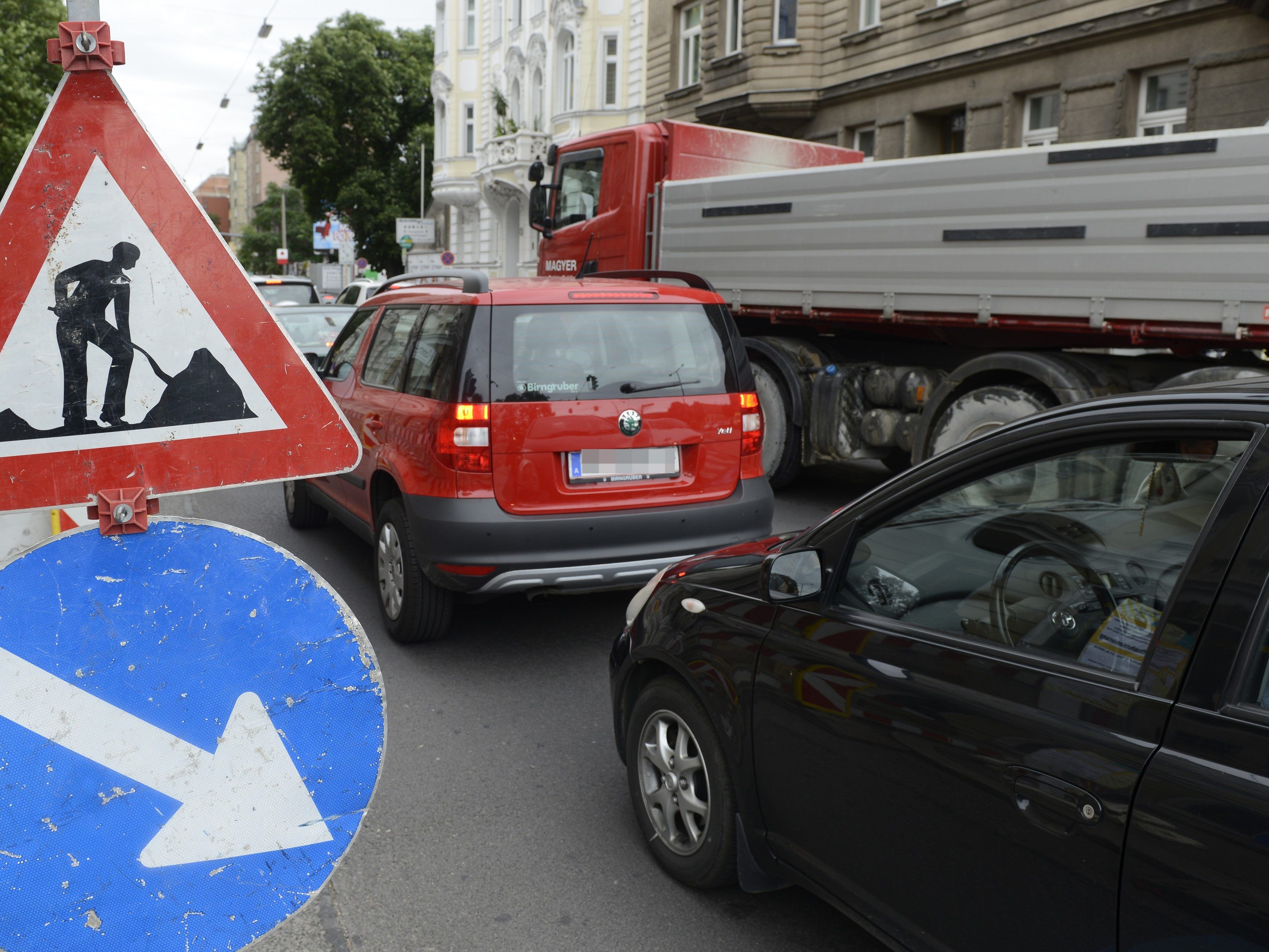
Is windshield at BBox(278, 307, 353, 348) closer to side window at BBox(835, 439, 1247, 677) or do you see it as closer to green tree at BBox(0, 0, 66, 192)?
side window at BBox(835, 439, 1247, 677)

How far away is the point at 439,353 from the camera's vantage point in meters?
5.30

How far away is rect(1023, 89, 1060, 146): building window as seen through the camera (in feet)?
56.9

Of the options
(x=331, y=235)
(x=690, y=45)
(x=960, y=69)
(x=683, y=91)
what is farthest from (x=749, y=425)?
(x=331, y=235)

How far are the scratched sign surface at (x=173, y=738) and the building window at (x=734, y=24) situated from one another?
23555 mm

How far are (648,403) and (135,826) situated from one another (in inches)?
137

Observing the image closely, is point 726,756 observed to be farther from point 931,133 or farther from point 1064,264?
point 931,133

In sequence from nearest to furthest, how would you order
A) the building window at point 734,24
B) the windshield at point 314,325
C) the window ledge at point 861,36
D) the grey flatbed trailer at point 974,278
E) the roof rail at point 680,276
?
the roof rail at point 680,276 → the grey flatbed trailer at point 974,278 → the windshield at point 314,325 → the window ledge at point 861,36 → the building window at point 734,24

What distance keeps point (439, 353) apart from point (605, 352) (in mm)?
791

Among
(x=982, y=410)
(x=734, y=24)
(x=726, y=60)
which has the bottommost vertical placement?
(x=982, y=410)

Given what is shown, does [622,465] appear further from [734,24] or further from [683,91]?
[683,91]

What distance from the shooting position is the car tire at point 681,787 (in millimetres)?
3109

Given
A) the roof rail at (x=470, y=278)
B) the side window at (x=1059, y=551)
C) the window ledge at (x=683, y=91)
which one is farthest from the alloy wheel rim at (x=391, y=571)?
the window ledge at (x=683, y=91)

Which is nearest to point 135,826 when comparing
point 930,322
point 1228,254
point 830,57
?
point 1228,254

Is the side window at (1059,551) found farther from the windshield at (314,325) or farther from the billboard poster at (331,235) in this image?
the billboard poster at (331,235)
